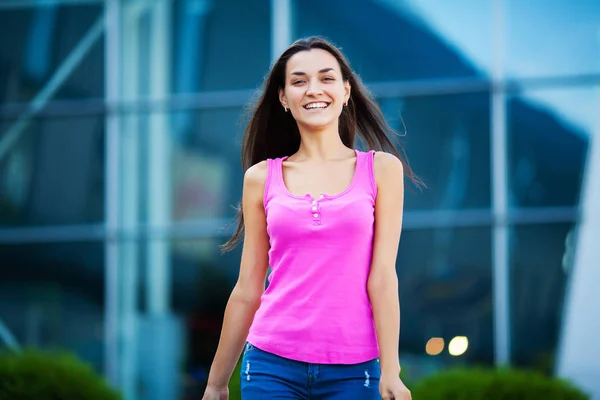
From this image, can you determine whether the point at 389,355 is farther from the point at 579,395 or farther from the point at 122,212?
the point at 122,212

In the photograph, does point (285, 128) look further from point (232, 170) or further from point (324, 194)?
point (232, 170)

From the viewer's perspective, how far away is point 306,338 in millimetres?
3094

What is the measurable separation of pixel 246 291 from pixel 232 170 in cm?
687

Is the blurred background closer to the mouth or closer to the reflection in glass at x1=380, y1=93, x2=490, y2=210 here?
the reflection in glass at x1=380, y1=93, x2=490, y2=210

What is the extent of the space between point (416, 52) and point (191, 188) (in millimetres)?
2377

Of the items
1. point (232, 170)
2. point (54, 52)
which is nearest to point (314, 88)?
point (232, 170)

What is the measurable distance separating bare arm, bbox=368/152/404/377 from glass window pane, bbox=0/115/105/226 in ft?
24.3

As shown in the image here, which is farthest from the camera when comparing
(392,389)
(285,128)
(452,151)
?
(452,151)

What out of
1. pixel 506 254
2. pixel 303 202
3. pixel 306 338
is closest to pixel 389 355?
pixel 306 338

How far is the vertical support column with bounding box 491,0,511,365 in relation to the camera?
9562 millimetres

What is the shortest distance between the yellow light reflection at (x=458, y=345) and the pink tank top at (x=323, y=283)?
6.60 meters

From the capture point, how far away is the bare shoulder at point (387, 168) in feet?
10.6

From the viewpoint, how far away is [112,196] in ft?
34.1

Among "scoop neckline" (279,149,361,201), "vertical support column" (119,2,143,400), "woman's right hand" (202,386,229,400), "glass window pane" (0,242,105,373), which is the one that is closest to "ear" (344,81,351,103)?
"scoop neckline" (279,149,361,201)
